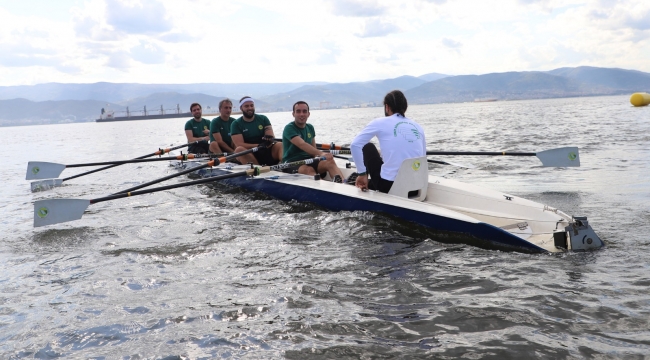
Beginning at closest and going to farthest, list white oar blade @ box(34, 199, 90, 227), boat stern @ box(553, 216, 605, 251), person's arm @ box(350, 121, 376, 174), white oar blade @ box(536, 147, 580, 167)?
boat stern @ box(553, 216, 605, 251) → person's arm @ box(350, 121, 376, 174) → white oar blade @ box(34, 199, 90, 227) → white oar blade @ box(536, 147, 580, 167)

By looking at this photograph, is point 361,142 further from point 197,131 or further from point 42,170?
point 42,170

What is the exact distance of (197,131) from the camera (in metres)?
16.0


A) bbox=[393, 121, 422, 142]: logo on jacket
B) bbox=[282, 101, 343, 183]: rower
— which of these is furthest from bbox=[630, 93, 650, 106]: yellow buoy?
bbox=[393, 121, 422, 142]: logo on jacket

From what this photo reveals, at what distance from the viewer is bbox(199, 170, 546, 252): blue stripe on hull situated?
5.57 meters

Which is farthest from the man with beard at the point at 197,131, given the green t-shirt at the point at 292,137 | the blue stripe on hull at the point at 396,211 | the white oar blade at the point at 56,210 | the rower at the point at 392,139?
the rower at the point at 392,139

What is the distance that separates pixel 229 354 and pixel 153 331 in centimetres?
83

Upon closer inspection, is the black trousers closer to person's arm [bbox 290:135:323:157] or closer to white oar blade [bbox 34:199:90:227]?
person's arm [bbox 290:135:323:157]

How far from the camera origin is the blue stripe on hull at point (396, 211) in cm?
557

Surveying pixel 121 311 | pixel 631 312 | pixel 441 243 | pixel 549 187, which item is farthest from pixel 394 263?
pixel 549 187

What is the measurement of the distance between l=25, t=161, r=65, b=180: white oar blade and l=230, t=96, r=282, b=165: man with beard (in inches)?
224

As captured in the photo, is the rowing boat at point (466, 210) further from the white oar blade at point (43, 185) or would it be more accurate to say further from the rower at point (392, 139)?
the white oar blade at point (43, 185)

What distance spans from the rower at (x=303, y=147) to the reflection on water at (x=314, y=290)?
98 cm

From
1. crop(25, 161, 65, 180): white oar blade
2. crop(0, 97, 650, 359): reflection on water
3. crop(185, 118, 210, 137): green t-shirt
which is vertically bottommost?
crop(0, 97, 650, 359): reflection on water

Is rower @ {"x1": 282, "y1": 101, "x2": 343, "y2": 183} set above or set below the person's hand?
above
